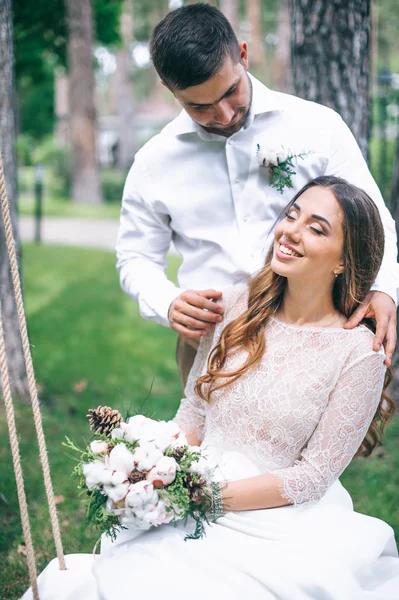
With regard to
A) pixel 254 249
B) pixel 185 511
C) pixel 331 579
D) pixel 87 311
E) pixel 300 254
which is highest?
pixel 300 254

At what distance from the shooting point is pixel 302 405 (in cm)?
237

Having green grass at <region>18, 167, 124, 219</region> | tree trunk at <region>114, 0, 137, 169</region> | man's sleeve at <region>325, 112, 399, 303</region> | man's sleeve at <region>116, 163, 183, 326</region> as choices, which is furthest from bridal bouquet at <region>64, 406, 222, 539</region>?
tree trunk at <region>114, 0, 137, 169</region>

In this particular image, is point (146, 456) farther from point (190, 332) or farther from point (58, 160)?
point (58, 160)

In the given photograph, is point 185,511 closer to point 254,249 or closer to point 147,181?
point 254,249

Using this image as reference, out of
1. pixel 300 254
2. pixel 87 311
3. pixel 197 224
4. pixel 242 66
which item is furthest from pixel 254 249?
pixel 87 311

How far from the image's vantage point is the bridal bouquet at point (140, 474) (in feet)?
6.53

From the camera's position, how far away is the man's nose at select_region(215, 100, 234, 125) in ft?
8.68

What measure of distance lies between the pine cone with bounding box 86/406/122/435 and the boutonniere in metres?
1.34

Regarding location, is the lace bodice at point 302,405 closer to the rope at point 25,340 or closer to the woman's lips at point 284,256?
the woman's lips at point 284,256

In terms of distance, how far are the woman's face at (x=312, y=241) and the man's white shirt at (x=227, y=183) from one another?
464mm

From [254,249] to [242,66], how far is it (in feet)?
2.55

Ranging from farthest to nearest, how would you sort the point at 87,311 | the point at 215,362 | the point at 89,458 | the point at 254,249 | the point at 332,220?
1. the point at 87,311
2. the point at 254,249
3. the point at 215,362
4. the point at 332,220
5. the point at 89,458

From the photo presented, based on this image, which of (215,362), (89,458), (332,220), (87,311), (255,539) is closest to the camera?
(89,458)

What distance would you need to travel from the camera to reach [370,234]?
2461mm
